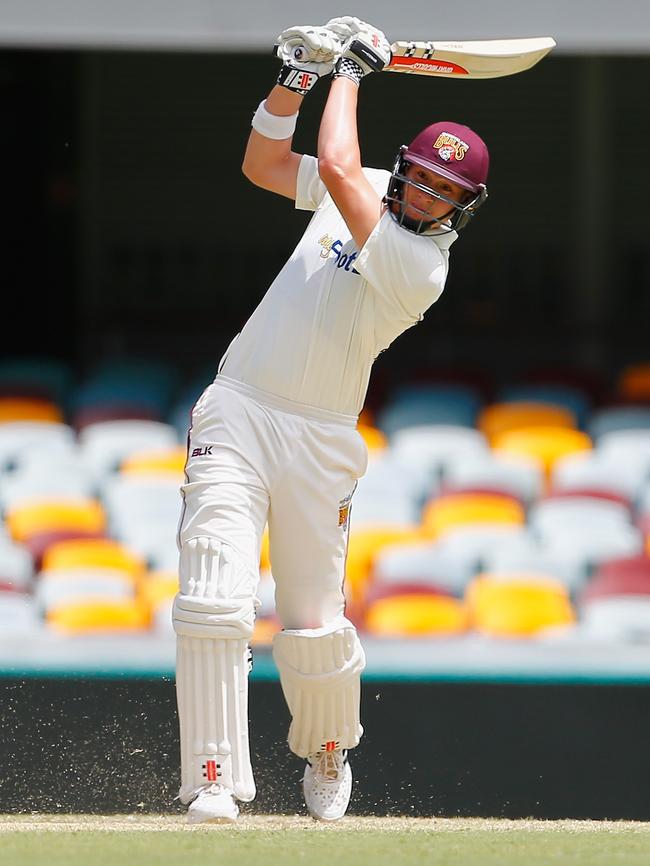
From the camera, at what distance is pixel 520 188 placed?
8.61m

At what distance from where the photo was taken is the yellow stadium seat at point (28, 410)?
724cm

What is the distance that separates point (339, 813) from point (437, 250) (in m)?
1.38

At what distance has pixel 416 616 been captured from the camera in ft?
18.3

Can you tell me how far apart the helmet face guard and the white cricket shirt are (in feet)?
0.10

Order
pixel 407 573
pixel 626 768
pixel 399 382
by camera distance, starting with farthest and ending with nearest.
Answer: pixel 399 382 < pixel 407 573 < pixel 626 768

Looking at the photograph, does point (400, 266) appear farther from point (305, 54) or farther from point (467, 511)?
point (467, 511)

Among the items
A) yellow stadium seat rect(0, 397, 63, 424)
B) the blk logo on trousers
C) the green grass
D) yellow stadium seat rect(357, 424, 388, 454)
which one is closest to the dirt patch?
the green grass

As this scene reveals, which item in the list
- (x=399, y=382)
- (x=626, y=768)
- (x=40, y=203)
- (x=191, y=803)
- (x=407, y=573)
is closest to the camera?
(x=191, y=803)

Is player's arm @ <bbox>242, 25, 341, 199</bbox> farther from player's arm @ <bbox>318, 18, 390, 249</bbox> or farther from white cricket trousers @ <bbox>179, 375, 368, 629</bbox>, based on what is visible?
white cricket trousers @ <bbox>179, 375, 368, 629</bbox>

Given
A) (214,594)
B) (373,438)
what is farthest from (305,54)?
(373,438)

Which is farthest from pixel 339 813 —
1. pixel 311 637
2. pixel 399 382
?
pixel 399 382

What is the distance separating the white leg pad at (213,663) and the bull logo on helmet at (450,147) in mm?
974

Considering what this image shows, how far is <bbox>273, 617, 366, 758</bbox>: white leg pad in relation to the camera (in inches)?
141

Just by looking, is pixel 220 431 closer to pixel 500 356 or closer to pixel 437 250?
pixel 437 250
